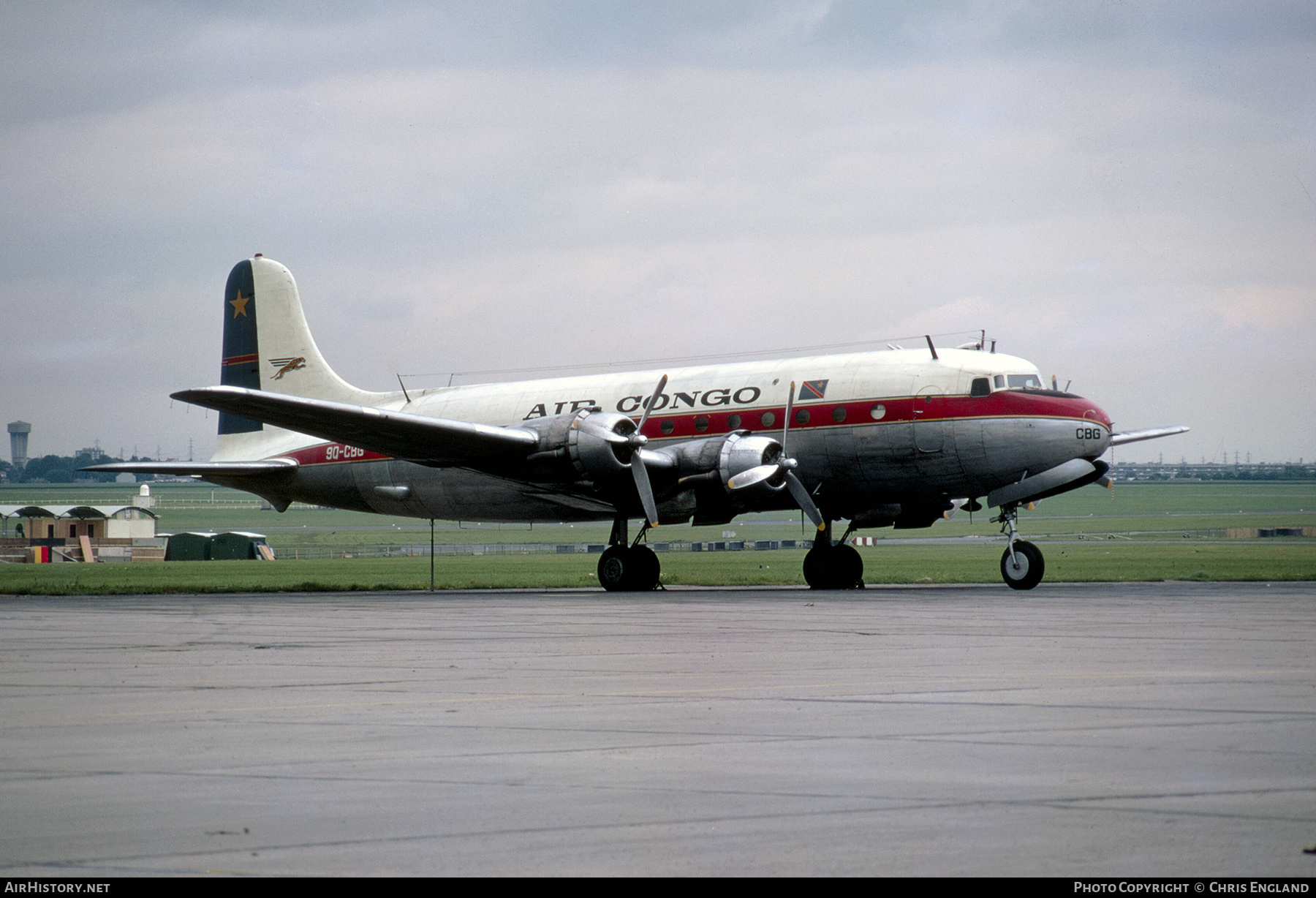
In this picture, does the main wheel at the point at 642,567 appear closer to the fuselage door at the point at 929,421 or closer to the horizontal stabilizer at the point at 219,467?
the fuselage door at the point at 929,421

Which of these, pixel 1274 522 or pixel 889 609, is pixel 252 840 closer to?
pixel 889 609

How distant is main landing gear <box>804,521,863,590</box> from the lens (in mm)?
26656

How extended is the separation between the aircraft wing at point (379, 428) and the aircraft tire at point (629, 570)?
2710mm

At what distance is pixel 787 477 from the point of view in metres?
24.8

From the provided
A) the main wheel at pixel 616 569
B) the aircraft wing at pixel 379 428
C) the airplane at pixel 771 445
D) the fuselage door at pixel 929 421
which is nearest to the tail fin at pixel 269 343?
the airplane at pixel 771 445

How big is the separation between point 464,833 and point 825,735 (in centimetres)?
296

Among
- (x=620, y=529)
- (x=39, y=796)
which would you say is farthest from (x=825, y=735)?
(x=620, y=529)

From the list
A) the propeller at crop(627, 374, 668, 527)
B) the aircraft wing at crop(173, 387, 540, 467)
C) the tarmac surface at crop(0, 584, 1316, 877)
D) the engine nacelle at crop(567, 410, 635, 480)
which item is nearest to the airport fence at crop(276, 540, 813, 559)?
the aircraft wing at crop(173, 387, 540, 467)

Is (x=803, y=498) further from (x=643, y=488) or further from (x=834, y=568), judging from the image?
(x=643, y=488)

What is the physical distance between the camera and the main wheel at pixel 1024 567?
23.8 metres

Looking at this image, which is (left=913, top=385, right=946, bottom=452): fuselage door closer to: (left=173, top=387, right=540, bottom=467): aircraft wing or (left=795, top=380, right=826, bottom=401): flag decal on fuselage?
(left=795, top=380, right=826, bottom=401): flag decal on fuselage

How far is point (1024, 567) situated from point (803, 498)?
425 centimetres

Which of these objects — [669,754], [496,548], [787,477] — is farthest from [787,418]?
[496,548]
